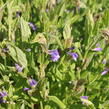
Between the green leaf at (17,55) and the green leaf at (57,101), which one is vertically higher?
the green leaf at (17,55)

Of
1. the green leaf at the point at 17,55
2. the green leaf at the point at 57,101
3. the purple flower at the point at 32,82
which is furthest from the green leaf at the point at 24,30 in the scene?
the green leaf at the point at 57,101

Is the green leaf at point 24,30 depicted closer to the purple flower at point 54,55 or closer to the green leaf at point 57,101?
the purple flower at point 54,55

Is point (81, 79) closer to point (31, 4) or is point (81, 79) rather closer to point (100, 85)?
point (100, 85)

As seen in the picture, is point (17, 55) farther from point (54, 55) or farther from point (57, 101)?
point (57, 101)

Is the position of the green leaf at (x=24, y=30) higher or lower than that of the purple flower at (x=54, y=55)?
higher

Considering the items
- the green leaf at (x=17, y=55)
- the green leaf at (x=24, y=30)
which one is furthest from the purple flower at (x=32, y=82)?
the green leaf at (x=24, y=30)

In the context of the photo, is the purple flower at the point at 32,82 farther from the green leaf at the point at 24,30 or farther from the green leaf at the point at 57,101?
the green leaf at the point at 24,30

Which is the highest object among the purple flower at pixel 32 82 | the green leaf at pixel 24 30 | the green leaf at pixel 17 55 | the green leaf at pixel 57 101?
the green leaf at pixel 24 30

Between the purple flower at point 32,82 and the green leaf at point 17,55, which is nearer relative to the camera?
the green leaf at point 17,55

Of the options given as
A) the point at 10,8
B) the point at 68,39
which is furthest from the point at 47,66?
the point at 10,8

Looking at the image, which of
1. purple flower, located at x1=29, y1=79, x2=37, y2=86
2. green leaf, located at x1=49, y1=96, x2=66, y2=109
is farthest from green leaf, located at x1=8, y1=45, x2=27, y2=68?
green leaf, located at x1=49, y1=96, x2=66, y2=109

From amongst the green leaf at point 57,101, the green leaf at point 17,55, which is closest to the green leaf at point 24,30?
the green leaf at point 17,55
